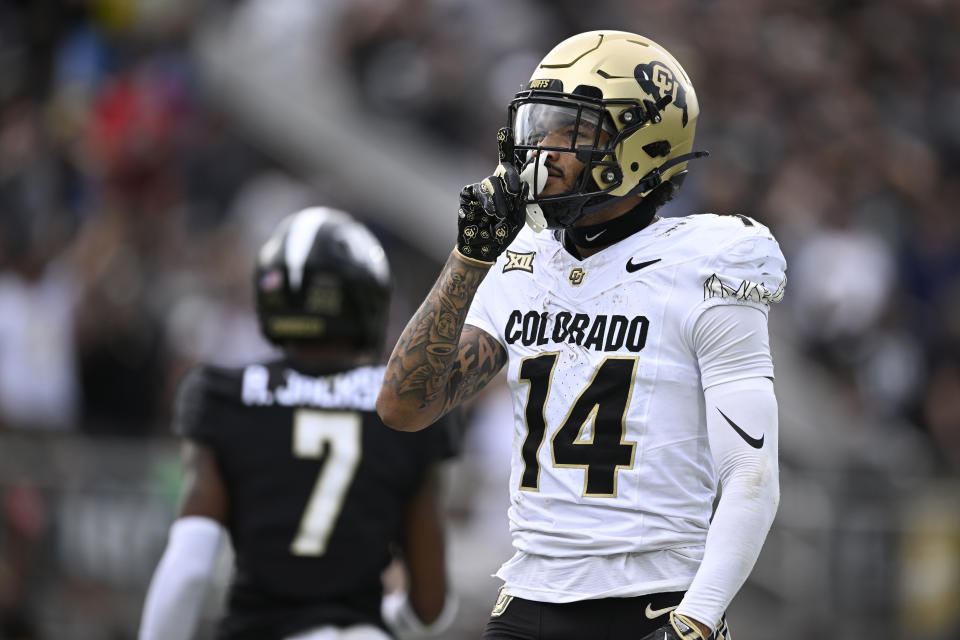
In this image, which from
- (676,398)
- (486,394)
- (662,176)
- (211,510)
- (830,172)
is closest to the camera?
(676,398)

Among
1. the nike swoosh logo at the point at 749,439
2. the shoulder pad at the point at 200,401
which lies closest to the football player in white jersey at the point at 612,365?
the nike swoosh logo at the point at 749,439

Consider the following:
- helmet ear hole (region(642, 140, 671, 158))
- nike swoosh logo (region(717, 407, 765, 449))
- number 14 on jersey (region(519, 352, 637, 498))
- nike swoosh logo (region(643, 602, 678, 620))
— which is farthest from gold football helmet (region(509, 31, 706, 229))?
nike swoosh logo (region(643, 602, 678, 620))

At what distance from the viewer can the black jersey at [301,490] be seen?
4680mm

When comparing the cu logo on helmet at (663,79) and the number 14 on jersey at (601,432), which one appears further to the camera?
the cu logo on helmet at (663,79)

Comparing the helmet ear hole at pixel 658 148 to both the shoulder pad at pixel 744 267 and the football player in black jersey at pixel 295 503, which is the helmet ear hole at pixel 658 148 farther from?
the football player in black jersey at pixel 295 503

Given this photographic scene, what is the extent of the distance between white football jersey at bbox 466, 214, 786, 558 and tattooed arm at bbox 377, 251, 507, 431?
0.61ft

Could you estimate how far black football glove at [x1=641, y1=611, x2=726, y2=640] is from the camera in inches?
129

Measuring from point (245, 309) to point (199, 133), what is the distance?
2.62 m

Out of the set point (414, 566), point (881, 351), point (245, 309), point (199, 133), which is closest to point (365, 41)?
point (199, 133)

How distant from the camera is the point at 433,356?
3.61 m

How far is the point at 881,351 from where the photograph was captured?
10406 millimetres

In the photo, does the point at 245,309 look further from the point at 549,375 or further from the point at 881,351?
the point at 549,375

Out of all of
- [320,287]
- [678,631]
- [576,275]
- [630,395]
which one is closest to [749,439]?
[630,395]

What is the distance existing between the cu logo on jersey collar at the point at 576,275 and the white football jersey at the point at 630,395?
2 centimetres
